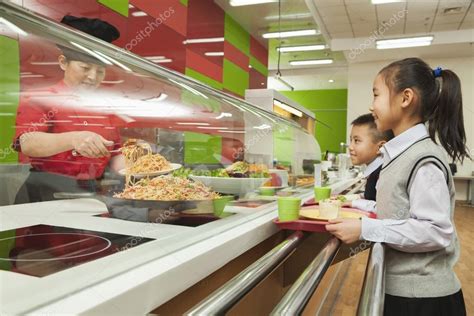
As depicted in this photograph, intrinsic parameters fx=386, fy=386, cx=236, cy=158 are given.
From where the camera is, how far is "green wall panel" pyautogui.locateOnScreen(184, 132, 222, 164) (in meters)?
1.59

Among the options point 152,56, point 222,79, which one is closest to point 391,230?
point 152,56

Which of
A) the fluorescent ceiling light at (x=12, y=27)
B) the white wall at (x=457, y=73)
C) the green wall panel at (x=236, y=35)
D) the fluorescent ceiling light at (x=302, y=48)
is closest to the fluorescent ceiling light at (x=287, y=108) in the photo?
the green wall panel at (x=236, y=35)

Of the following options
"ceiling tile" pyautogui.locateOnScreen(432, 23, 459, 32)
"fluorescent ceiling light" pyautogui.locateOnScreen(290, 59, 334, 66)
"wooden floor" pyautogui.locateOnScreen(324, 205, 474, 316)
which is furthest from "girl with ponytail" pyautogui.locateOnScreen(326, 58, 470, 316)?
"fluorescent ceiling light" pyautogui.locateOnScreen(290, 59, 334, 66)

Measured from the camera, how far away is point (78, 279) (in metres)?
0.56

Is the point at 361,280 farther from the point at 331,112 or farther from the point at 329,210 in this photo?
the point at 331,112

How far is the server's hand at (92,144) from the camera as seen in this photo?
118 centimetres

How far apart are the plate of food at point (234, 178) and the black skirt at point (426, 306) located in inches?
26.8

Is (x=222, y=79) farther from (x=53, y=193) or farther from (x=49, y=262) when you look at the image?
(x=49, y=262)

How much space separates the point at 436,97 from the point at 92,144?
44.1 inches

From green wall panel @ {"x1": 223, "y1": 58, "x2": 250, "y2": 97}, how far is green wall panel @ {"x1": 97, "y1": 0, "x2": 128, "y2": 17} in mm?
2446

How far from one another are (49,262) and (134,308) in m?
0.16
